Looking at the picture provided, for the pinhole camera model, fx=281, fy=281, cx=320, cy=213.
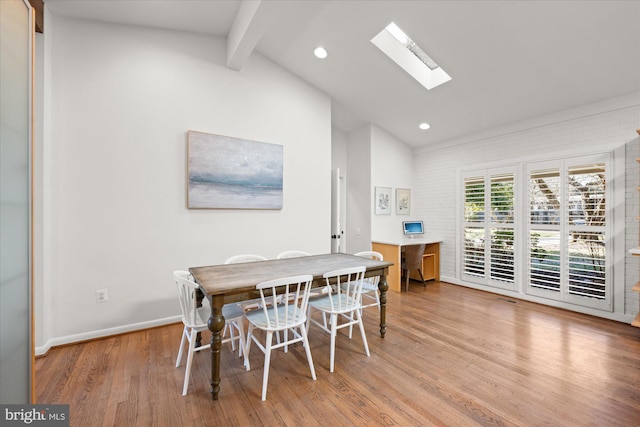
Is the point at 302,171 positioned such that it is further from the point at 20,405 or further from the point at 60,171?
the point at 20,405

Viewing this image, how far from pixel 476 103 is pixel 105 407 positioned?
5.03 meters

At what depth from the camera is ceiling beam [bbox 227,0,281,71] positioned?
105 inches

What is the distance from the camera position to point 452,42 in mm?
3072

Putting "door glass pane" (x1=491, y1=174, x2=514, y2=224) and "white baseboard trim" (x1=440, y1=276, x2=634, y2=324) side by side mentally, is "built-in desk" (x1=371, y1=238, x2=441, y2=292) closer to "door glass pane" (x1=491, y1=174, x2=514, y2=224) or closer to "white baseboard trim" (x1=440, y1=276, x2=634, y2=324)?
"white baseboard trim" (x1=440, y1=276, x2=634, y2=324)

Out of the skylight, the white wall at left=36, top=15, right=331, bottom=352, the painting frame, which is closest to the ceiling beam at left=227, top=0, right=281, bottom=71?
the white wall at left=36, top=15, right=331, bottom=352

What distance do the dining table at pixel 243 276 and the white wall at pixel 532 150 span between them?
273 centimetres

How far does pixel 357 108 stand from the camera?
15.6 feet

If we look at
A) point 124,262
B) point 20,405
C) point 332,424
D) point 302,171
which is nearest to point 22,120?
point 20,405

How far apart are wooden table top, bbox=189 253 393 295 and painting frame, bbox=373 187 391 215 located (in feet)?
6.60

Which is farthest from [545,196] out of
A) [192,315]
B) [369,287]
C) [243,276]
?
[192,315]

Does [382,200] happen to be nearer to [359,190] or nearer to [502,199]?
[359,190]

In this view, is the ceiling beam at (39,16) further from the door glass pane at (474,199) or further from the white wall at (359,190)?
the door glass pane at (474,199)

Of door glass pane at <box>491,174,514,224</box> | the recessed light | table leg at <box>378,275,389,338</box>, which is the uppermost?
the recessed light

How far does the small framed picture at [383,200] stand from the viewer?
16.9 ft
